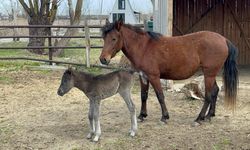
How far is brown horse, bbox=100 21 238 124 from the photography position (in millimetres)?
6410

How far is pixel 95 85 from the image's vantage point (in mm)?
5605

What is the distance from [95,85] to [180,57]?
5.16ft

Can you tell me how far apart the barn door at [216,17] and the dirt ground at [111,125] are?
15.4 feet

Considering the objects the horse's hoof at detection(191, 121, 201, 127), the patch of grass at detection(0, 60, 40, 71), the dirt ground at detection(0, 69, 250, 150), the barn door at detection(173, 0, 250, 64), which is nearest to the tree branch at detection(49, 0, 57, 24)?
the patch of grass at detection(0, 60, 40, 71)

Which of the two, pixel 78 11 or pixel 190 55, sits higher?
pixel 78 11

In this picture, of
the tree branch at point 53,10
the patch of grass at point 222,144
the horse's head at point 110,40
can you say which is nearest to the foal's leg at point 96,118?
the horse's head at point 110,40

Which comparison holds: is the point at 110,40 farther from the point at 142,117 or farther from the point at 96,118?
the point at 142,117

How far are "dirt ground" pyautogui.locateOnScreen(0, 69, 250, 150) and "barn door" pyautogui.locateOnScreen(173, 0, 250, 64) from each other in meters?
4.71

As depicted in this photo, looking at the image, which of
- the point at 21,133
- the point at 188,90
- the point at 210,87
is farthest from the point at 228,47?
the point at 21,133

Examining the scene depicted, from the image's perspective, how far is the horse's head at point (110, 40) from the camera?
6062 mm

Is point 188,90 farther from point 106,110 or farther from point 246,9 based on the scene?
point 246,9

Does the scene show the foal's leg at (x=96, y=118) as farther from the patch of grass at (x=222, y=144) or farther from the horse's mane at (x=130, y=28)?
the patch of grass at (x=222, y=144)

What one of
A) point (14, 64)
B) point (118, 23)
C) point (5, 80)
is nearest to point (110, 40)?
point (118, 23)

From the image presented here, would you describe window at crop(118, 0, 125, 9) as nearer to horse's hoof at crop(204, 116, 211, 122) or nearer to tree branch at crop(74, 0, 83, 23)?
tree branch at crop(74, 0, 83, 23)
